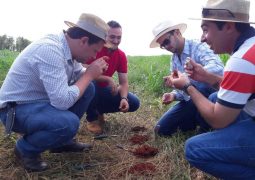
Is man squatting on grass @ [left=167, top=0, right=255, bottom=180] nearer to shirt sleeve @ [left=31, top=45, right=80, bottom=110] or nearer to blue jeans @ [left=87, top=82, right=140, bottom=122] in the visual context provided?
shirt sleeve @ [left=31, top=45, right=80, bottom=110]

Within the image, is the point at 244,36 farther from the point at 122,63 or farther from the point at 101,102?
the point at 101,102

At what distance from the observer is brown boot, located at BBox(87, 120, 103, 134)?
13.0 ft

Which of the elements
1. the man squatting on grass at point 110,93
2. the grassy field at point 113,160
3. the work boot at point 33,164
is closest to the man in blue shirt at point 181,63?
the grassy field at point 113,160

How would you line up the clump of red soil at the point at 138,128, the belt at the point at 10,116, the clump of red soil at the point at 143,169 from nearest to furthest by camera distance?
1. the belt at the point at 10,116
2. the clump of red soil at the point at 143,169
3. the clump of red soil at the point at 138,128

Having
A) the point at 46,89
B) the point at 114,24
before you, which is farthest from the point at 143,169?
the point at 114,24

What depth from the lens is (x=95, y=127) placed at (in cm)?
399

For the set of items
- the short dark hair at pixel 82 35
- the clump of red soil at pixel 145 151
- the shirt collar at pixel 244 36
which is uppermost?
the shirt collar at pixel 244 36

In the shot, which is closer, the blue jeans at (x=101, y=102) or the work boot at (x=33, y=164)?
the work boot at (x=33, y=164)

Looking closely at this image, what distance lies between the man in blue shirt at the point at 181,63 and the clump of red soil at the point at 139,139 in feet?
0.44

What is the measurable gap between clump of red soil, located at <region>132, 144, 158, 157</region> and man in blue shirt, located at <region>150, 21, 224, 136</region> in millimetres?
429

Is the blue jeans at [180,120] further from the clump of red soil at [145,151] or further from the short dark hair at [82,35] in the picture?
the short dark hair at [82,35]

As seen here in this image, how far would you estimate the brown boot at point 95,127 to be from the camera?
3961 mm

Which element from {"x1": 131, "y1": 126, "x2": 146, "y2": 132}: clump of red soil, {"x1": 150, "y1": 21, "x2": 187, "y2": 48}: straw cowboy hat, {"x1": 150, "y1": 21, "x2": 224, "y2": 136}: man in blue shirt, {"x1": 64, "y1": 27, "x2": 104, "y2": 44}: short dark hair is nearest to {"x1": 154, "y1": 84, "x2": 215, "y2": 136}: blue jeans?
{"x1": 150, "y1": 21, "x2": 224, "y2": 136}: man in blue shirt

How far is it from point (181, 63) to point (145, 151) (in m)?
0.91
